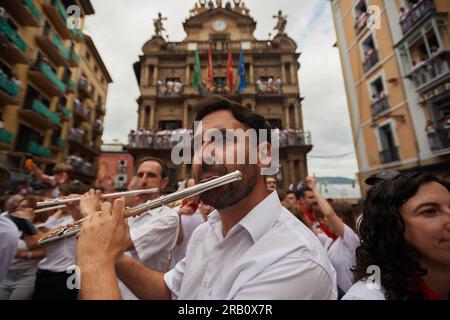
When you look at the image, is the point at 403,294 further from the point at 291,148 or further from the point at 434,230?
the point at 291,148

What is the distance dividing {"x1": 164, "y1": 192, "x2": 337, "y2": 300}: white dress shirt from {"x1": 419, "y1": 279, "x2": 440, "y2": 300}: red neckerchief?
0.59 metres

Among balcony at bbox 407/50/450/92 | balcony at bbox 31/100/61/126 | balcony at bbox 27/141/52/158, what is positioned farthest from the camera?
balcony at bbox 31/100/61/126

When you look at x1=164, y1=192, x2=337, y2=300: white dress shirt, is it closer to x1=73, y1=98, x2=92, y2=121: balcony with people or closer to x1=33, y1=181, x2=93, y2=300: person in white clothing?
x1=33, y1=181, x2=93, y2=300: person in white clothing

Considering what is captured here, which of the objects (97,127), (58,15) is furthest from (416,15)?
(97,127)

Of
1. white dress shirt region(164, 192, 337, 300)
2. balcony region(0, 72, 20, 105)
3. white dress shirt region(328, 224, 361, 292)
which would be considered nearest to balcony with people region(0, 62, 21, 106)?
balcony region(0, 72, 20, 105)

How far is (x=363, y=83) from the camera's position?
49.2 ft

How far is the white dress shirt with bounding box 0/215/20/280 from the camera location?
2.29 m

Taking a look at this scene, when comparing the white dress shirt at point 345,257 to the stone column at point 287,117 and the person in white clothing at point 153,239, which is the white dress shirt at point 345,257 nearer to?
the person in white clothing at point 153,239

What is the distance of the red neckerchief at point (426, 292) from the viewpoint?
1253mm

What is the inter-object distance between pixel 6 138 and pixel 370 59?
23.2 metres

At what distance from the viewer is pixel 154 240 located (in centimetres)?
205
